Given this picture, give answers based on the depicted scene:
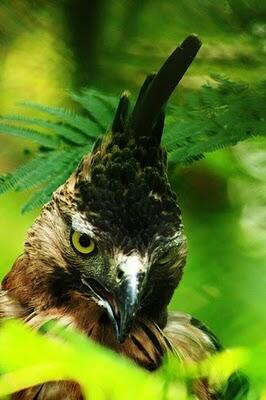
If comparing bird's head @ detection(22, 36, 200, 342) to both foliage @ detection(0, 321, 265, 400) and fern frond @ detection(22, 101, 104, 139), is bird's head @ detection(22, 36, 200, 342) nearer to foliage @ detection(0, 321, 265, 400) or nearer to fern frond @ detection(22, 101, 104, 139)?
fern frond @ detection(22, 101, 104, 139)

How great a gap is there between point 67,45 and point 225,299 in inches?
38.4

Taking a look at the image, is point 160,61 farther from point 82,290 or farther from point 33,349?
point 33,349

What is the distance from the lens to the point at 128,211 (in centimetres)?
93

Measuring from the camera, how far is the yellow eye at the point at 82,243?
0.98m

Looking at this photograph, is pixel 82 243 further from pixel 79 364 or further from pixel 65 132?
pixel 79 364

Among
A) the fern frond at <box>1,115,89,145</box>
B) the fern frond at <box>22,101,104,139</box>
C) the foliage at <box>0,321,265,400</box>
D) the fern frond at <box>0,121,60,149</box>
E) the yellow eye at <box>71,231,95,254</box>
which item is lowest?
the foliage at <box>0,321,265,400</box>

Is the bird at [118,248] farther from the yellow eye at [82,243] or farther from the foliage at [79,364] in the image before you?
the foliage at [79,364]

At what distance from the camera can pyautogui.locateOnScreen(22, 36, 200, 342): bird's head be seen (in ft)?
2.91

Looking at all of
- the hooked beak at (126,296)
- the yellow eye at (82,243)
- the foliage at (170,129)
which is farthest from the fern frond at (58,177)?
the hooked beak at (126,296)

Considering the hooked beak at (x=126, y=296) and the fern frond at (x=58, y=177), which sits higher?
the fern frond at (x=58, y=177)

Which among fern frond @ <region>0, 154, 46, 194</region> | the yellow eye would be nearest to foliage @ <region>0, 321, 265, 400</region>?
the yellow eye

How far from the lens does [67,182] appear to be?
105 cm

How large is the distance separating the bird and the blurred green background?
1.9 inches

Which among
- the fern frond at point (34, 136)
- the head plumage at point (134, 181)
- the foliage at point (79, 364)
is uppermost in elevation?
the fern frond at point (34, 136)
